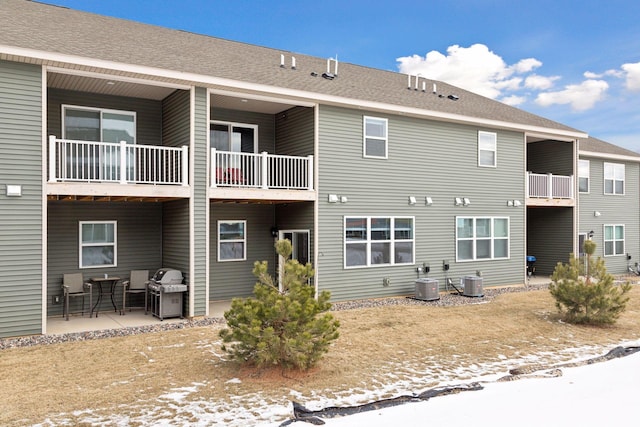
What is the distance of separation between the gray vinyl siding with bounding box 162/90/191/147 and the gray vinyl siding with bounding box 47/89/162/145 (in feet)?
0.74

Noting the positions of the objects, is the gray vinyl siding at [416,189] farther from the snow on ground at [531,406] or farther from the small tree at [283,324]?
the snow on ground at [531,406]

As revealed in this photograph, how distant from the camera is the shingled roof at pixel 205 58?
985 centimetres

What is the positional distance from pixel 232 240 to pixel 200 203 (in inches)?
107

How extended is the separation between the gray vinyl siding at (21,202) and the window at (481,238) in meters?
11.8

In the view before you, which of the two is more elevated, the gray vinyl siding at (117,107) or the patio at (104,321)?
the gray vinyl siding at (117,107)

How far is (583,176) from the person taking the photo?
19.7 m

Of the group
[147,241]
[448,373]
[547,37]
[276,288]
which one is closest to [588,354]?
[448,373]

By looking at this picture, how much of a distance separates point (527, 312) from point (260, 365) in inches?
314

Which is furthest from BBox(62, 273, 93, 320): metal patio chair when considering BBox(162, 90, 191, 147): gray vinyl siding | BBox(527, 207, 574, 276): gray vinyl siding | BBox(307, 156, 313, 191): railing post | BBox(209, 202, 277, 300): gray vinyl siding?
BBox(527, 207, 574, 276): gray vinyl siding

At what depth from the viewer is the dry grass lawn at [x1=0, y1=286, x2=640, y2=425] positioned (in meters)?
5.89

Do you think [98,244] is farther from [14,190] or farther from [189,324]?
[189,324]

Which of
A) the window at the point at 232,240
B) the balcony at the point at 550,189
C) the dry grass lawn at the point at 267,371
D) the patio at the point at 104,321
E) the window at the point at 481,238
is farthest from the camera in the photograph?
the balcony at the point at 550,189

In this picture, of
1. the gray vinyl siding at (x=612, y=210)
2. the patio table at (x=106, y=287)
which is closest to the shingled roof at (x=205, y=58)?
the gray vinyl siding at (x=612, y=210)

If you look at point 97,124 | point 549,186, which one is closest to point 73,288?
point 97,124
